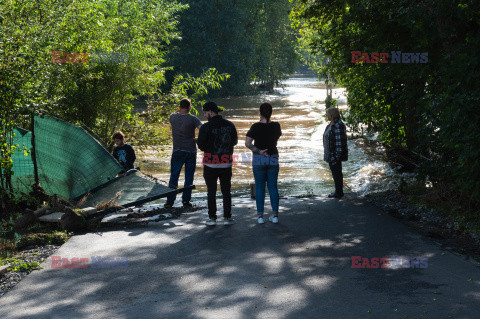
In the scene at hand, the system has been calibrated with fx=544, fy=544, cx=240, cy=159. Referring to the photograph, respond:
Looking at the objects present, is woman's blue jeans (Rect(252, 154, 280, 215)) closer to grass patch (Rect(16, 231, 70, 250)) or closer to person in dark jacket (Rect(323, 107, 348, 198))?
person in dark jacket (Rect(323, 107, 348, 198))

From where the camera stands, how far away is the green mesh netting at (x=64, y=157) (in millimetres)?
10016

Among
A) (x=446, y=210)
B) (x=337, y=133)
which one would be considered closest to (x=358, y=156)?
(x=337, y=133)

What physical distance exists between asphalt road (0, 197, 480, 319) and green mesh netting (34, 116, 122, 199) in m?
1.81

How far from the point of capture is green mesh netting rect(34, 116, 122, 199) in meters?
10.0

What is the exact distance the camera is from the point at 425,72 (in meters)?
9.62

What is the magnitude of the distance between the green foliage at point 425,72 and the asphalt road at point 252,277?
A: 1.49 meters

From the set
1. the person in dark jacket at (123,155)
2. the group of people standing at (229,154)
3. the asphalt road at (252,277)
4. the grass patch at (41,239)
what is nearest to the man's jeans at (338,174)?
the asphalt road at (252,277)

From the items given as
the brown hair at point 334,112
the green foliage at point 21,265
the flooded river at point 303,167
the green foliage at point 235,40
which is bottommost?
the flooded river at point 303,167

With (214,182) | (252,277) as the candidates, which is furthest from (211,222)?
(252,277)

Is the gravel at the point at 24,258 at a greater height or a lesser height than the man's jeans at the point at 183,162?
lesser

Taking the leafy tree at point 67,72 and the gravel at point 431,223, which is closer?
the gravel at point 431,223

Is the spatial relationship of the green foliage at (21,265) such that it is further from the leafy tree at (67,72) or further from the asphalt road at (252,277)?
the leafy tree at (67,72)

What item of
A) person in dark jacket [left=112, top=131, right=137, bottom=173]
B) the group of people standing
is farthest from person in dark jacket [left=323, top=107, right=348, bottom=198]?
person in dark jacket [left=112, top=131, right=137, bottom=173]

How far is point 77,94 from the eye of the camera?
12.9 m
